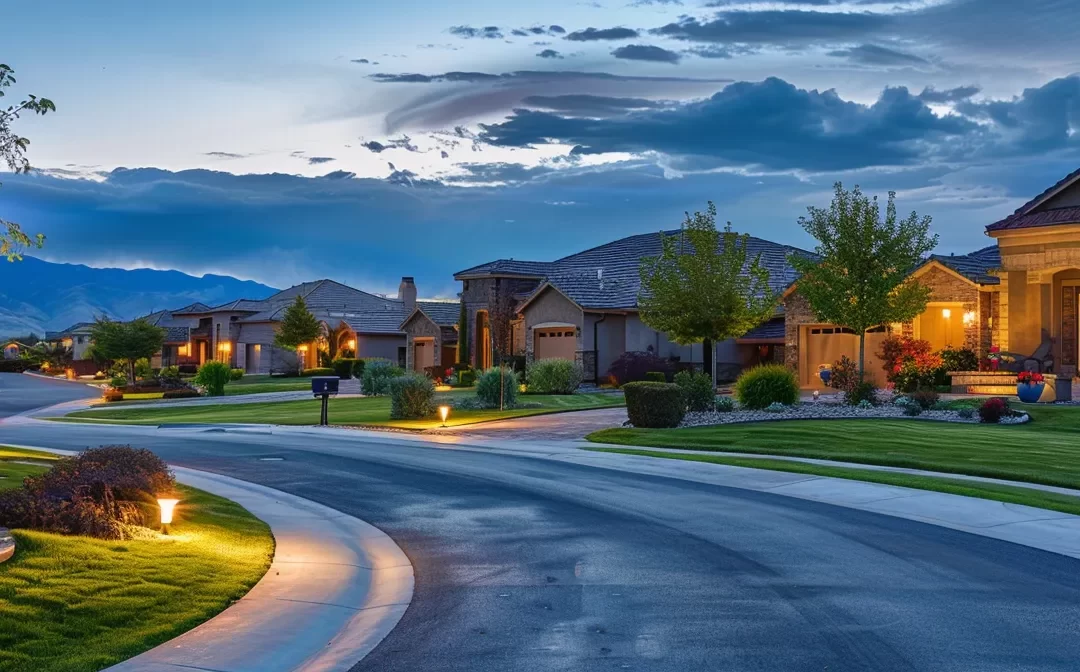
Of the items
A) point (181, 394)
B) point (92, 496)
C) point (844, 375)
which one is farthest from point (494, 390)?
point (92, 496)

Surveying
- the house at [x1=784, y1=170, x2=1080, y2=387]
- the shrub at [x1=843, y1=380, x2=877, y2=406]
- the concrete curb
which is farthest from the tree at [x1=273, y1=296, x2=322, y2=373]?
the concrete curb

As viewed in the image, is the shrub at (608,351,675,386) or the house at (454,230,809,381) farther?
the house at (454,230,809,381)

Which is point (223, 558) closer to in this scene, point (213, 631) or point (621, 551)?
point (213, 631)

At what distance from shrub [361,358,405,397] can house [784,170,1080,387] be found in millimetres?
22352

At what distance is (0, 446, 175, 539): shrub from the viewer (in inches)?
404

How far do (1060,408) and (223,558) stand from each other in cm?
2379

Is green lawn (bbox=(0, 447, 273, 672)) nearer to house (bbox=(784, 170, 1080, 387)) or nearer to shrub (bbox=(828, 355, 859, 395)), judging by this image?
shrub (bbox=(828, 355, 859, 395))

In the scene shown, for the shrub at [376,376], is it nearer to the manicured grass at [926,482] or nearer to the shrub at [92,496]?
the manicured grass at [926,482]

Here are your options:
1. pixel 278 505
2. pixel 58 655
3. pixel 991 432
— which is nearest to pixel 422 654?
pixel 58 655

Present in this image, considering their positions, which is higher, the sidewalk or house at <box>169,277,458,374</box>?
house at <box>169,277,458,374</box>

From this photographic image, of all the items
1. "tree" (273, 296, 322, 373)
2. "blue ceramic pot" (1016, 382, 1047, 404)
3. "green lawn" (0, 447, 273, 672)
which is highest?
"tree" (273, 296, 322, 373)

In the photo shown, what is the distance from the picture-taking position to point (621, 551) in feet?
37.8

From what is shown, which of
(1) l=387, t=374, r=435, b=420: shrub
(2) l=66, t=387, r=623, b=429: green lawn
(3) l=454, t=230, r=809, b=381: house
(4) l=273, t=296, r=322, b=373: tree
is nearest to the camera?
(2) l=66, t=387, r=623, b=429: green lawn

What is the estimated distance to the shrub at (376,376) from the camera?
48.2 m
